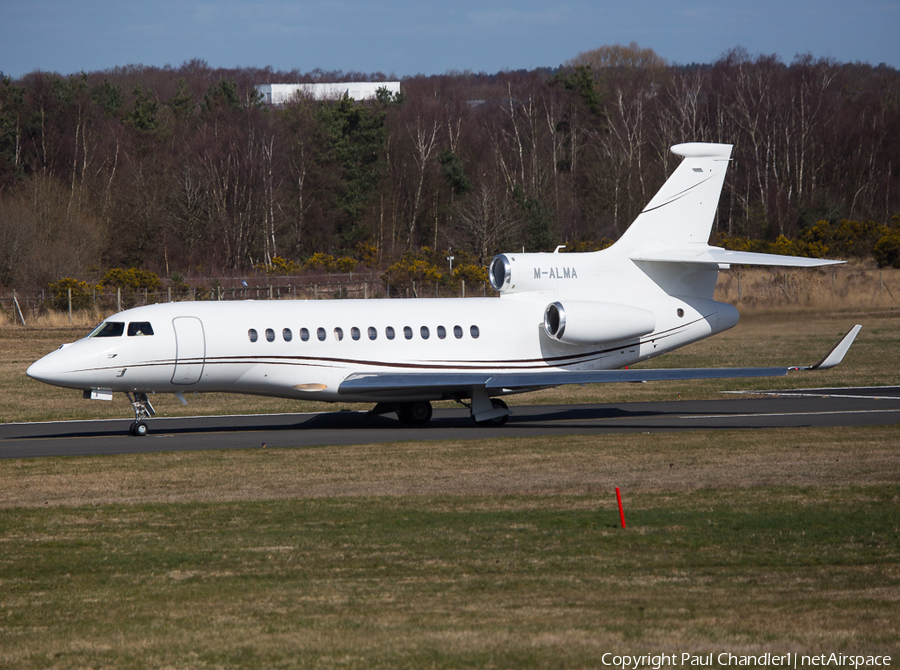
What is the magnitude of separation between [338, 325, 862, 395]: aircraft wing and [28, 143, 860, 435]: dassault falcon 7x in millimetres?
44

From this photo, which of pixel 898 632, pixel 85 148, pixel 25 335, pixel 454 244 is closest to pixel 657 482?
pixel 898 632

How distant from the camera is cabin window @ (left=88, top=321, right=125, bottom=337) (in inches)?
859

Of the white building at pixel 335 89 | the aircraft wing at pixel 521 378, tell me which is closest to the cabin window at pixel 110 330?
the aircraft wing at pixel 521 378

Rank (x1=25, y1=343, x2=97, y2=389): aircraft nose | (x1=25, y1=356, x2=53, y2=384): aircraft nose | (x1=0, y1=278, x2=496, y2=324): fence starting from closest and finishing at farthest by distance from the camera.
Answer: (x1=25, y1=356, x2=53, y2=384): aircraft nose, (x1=25, y1=343, x2=97, y2=389): aircraft nose, (x1=0, y1=278, x2=496, y2=324): fence

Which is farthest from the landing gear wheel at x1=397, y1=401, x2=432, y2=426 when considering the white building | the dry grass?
the white building

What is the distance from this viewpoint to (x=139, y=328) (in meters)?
22.0

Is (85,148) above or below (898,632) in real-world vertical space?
above

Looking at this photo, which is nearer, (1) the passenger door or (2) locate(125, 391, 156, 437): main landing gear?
(1) the passenger door

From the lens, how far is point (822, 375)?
3397 centimetres

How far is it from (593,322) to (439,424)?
469cm

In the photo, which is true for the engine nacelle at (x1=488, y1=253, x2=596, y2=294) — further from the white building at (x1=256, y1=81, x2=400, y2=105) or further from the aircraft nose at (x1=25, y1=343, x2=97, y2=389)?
the white building at (x1=256, y1=81, x2=400, y2=105)

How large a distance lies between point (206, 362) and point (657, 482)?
439 inches

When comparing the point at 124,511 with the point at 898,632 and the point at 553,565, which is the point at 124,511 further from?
the point at 898,632

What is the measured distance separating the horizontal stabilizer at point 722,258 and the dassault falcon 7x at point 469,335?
0.19 feet
